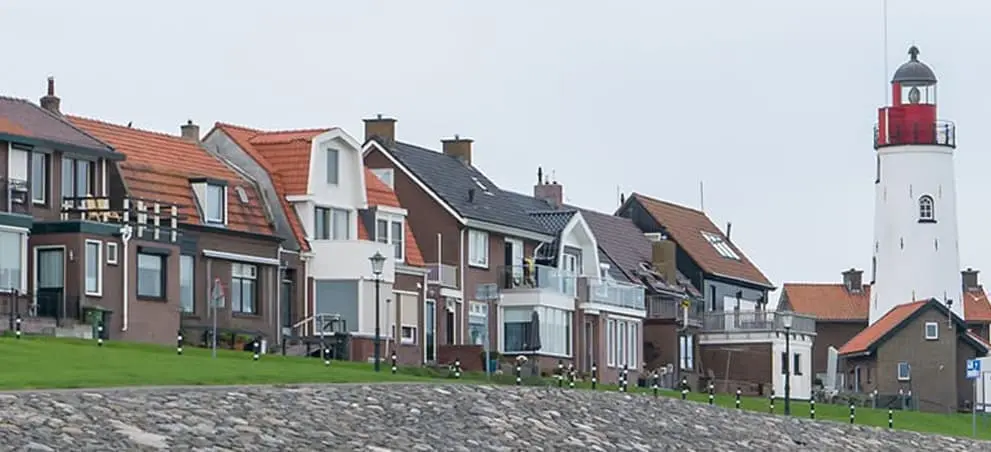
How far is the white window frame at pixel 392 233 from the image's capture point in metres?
76.4

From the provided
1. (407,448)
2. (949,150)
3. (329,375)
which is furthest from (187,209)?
(949,150)

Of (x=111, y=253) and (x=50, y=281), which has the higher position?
(x=111, y=253)

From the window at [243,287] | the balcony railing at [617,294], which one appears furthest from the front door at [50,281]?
the balcony railing at [617,294]

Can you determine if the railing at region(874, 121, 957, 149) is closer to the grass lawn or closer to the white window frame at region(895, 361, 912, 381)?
the white window frame at region(895, 361, 912, 381)

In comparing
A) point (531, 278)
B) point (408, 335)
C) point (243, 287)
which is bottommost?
point (408, 335)

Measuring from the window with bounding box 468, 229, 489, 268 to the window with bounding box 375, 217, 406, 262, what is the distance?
3.94 m

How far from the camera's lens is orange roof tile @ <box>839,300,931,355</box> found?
102 metres

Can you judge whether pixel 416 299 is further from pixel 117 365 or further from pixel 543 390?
pixel 117 365

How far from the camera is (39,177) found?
6606 centimetres

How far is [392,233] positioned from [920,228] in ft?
117

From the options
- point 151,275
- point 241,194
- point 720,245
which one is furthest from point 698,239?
point 151,275

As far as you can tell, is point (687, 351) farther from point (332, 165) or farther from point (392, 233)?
point (332, 165)

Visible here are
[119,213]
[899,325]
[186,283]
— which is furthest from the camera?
[899,325]

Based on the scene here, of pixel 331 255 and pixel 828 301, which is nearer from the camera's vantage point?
pixel 331 255
